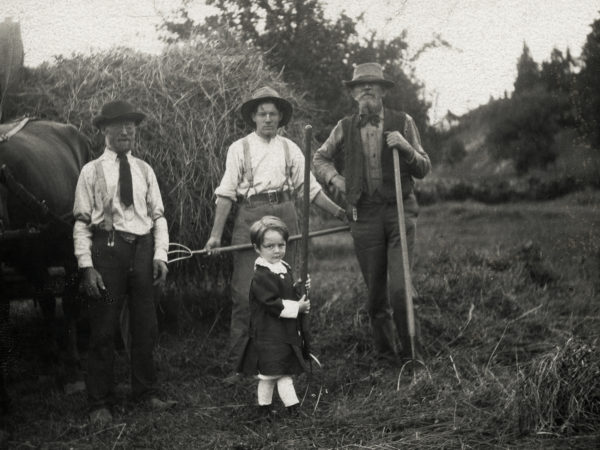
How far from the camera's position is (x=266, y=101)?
491cm

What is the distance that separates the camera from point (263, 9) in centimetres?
675

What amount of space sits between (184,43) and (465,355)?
12.5 ft

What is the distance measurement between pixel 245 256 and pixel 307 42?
289 centimetres

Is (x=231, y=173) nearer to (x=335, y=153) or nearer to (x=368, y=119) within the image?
(x=335, y=153)

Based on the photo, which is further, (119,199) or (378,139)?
(378,139)

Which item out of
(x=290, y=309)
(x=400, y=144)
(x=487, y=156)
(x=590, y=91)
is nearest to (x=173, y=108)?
(x=400, y=144)

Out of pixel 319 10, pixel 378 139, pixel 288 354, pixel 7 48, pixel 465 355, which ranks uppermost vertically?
pixel 319 10

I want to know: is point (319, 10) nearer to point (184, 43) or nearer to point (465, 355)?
point (184, 43)

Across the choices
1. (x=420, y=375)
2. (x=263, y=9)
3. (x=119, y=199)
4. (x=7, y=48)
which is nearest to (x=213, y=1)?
(x=263, y=9)

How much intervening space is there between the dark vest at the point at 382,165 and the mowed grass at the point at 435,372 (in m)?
1.18

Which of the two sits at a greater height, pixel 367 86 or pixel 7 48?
pixel 7 48

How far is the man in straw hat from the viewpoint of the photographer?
4.79m

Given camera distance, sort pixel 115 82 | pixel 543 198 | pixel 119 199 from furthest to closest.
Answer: pixel 543 198 < pixel 115 82 < pixel 119 199

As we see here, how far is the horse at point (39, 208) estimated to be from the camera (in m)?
4.14
